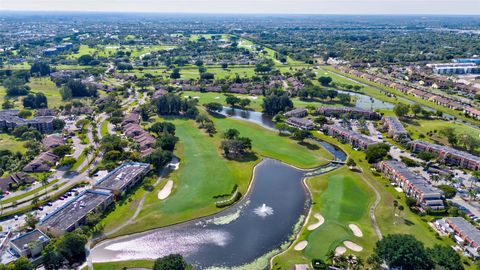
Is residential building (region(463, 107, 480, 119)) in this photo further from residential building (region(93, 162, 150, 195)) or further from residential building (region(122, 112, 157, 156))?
residential building (region(93, 162, 150, 195))

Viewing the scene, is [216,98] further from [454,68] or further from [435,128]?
[454,68]

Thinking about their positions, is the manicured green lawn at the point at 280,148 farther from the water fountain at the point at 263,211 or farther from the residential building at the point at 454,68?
the residential building at the point at 454,68

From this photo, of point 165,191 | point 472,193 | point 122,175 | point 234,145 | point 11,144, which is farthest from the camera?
point 11,144

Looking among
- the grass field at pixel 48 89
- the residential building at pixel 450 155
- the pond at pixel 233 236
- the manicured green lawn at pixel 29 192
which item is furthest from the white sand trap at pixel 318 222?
the grass field at pixel 48 89

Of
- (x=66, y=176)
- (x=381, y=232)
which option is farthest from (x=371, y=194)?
(x=66, y=176)

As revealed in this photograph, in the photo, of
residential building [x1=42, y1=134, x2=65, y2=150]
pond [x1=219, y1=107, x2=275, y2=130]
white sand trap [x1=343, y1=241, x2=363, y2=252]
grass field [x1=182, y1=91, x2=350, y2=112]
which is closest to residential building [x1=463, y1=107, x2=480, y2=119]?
grass field [x1=182, y1=91, x2=350, y2=112]

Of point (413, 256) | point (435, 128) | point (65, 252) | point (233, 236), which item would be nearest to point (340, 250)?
point (413, 256)
